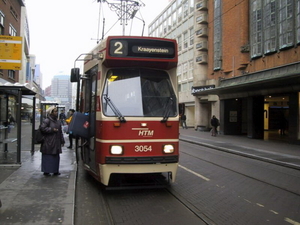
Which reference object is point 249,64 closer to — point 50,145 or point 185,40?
point 185,40

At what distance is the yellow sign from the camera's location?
7.29 meters

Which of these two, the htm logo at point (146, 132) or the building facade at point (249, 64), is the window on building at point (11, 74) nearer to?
the building facade at point (249, 64)

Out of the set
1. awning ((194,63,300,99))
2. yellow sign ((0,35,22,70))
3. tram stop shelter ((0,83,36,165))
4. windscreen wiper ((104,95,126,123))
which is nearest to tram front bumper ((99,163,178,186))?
windscreen wiper ((104,95,126,123))

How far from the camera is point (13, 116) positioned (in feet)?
33.5

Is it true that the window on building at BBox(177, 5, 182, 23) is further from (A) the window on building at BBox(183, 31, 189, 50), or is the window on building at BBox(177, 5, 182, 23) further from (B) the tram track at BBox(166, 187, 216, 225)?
(B) the tram track at BBox(166, 187, 216, 225)

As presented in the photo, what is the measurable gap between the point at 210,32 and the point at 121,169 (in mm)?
25886

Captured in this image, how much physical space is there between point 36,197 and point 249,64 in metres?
20.3

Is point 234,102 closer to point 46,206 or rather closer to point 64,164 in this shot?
point 64,164

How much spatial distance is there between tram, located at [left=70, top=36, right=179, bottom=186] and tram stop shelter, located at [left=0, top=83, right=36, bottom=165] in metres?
3.52

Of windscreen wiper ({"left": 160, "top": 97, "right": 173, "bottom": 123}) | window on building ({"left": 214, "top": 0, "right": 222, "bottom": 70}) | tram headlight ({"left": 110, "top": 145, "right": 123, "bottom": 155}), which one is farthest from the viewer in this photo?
window on building ({"left": 214, "top": 0, "right": 222, "bottom": 70})

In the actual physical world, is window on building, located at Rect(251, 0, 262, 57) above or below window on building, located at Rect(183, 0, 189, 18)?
below

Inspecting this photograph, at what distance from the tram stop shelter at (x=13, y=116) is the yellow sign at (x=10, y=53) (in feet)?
4.20

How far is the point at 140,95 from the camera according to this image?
598 centimetres

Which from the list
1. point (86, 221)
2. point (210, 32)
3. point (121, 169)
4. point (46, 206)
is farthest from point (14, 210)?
point (210, 32)
